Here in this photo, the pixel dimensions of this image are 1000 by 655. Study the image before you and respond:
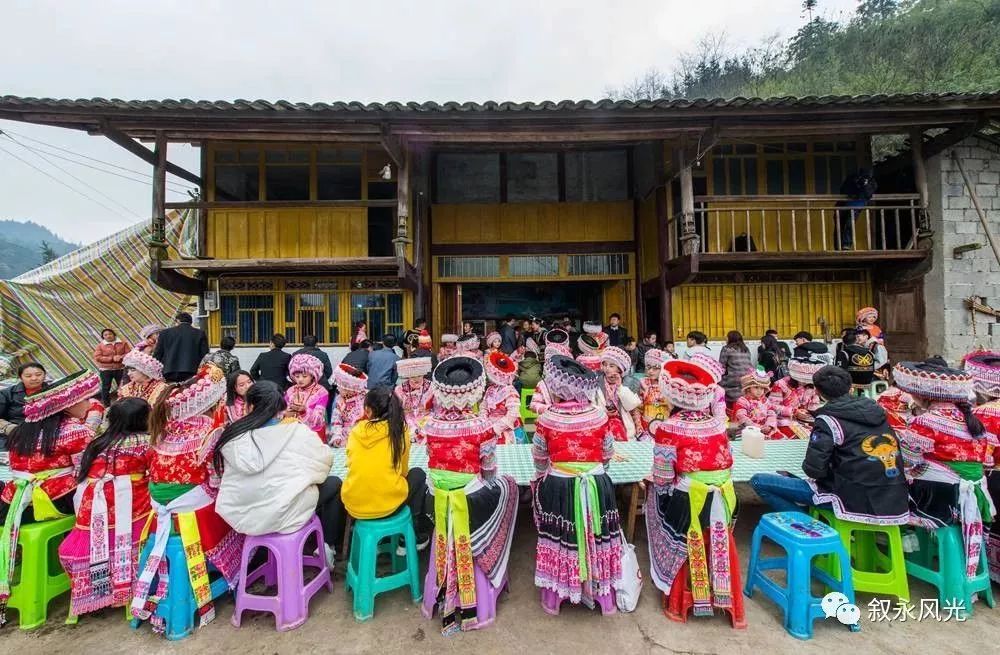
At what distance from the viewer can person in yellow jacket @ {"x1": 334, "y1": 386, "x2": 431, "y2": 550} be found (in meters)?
2.71

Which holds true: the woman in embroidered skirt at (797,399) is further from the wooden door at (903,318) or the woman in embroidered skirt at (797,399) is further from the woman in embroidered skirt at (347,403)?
the wooden door at (903,318)

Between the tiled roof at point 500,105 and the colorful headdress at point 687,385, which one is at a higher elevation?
the tiled roof at point 500,105

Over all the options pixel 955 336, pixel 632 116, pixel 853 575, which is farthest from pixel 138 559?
pixel 955 336

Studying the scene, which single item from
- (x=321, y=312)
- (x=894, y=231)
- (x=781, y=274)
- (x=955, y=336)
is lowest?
(x=955, y=336)

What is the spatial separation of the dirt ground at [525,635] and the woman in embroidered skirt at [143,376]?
184 centimetres

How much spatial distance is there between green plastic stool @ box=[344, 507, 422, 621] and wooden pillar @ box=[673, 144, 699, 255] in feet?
20.1

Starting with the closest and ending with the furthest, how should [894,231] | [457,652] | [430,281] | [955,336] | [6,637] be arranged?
[457,652]
[6,637]
[955,336]
[894,231]
[430,281]

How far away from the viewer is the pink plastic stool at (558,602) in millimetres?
2654

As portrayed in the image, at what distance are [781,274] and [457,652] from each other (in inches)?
341

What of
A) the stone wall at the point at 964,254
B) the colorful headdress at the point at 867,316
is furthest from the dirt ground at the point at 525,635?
the stone wall at the point at 964,254

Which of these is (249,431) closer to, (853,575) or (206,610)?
(206,610)

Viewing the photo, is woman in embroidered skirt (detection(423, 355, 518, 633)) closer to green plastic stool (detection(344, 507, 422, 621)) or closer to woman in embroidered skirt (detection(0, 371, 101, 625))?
green plastic stool (detection(344, 507, 422, 621))

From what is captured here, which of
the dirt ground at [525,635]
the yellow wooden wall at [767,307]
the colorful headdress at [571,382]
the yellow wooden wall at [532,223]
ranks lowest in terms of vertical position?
the dirt ground at [525,635]

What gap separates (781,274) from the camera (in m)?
8.49
